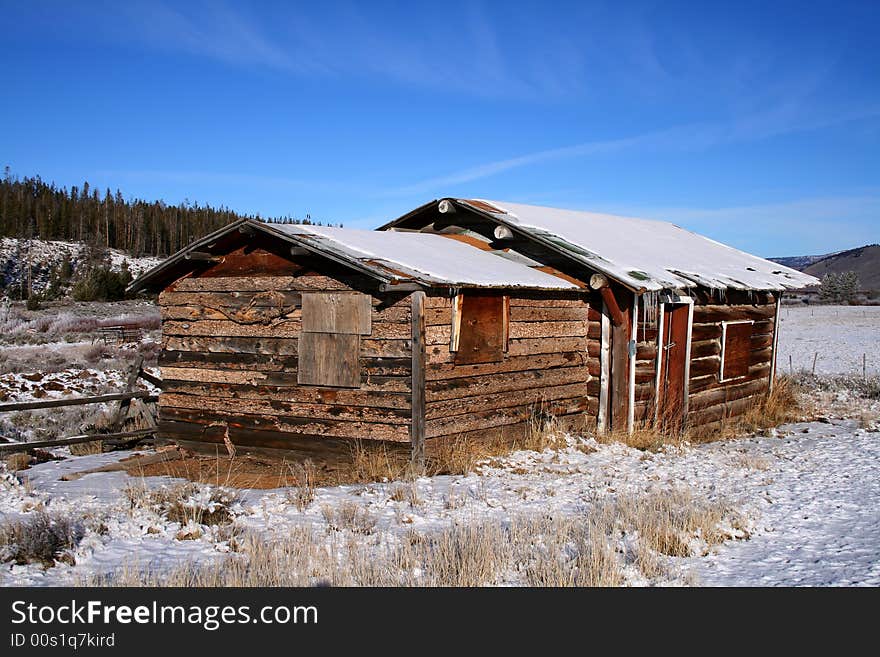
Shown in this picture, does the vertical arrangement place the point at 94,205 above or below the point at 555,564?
above

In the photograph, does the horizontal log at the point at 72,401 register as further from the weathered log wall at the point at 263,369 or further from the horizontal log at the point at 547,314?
the horizontal log at the point at 547,314

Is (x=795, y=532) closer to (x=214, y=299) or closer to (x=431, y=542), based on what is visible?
(x=431, y=542)

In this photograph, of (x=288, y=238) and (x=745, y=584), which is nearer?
(x=745, y=584)

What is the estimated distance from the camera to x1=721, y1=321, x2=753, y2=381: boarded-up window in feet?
47.3

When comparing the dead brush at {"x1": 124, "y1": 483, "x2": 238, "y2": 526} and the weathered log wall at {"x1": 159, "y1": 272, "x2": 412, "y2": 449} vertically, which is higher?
the weathered log wall at {"x1": 159, "y1": 272, "x2": 412, "y2": 449}

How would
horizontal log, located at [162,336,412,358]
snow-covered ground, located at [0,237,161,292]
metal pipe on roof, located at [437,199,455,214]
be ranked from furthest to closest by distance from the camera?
1. snow-covered ground, located at [0,237,161,292]
2. metal pipe on roof, located at [437,199,455,214]
3. horizontal log, located at [162,336,412,358]

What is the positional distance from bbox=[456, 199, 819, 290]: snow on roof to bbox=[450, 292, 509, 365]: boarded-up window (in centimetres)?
182

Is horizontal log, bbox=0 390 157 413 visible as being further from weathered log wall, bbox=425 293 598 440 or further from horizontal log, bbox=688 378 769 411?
horizontal log, bbox=688 378 769 411

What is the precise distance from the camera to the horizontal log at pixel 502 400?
9.77 metres

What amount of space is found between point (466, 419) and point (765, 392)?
918 cm

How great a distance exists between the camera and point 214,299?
11.2m

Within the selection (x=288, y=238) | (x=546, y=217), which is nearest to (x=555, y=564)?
(x=288, y=238)

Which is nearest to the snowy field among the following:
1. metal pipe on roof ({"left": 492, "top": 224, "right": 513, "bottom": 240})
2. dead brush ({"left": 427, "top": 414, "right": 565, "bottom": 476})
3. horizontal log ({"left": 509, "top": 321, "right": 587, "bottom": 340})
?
dead brush ({"left": 427, "top": 414, "right": 565, "bottom": 476})
